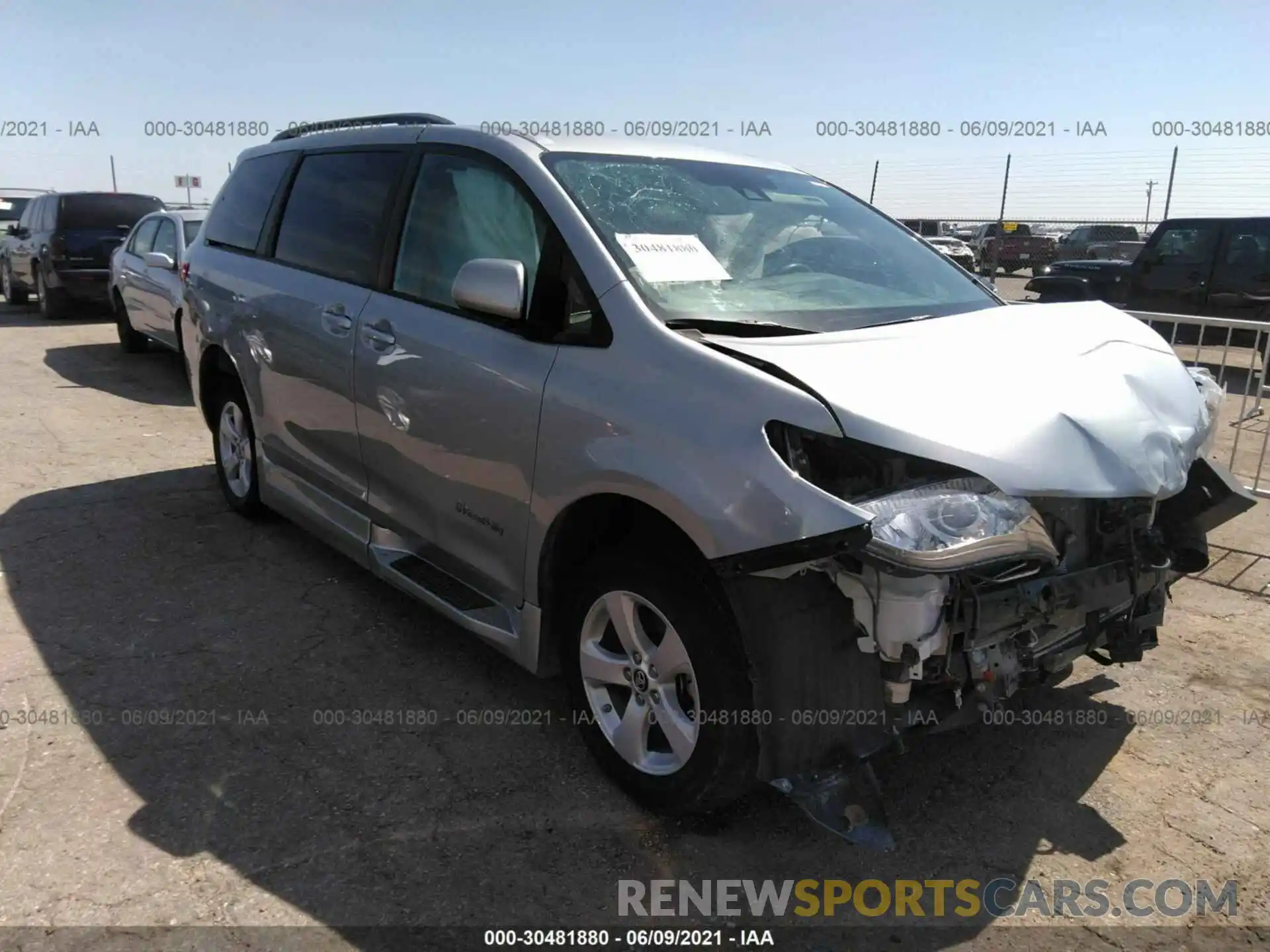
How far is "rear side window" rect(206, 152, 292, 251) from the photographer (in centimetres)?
482

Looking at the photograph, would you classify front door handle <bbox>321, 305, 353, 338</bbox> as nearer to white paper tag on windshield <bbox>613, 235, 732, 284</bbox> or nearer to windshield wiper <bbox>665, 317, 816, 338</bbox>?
white paper tag on windshield <bbox>613, 235, 732, 284</bbox>

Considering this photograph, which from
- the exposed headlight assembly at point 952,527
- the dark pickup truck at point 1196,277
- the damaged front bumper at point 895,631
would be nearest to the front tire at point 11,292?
the dark pickup truck at point 1196,277

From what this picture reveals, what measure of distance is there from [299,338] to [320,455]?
52cm

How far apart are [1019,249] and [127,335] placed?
21.5 meters

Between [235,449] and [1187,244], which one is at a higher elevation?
[1187,244]

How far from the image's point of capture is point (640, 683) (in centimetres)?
279

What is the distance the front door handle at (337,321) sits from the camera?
12.6 ft

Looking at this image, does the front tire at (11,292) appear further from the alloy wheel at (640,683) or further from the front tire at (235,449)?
the alloy wheel at (640,683)

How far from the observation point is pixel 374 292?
12.3ft

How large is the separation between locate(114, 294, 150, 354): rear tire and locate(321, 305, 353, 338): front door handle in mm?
8530

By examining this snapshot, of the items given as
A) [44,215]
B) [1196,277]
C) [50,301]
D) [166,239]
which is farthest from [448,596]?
[44,215]

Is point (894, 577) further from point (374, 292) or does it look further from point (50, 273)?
point (50, 273)

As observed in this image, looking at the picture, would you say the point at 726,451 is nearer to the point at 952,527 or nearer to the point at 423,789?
the point at 952,527

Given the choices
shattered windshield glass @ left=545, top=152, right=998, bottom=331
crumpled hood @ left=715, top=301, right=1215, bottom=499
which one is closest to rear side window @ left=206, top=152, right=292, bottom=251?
shattered windshield glass @ left=545, top=152, right=998, bottom=331
